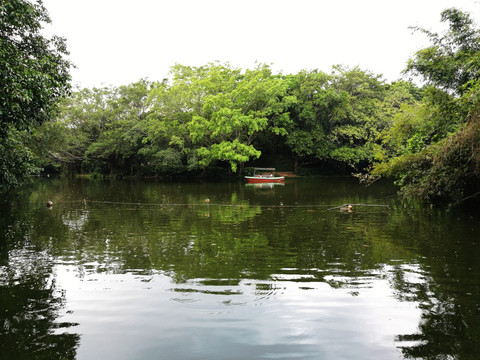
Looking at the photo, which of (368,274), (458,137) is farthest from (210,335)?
(458,137)

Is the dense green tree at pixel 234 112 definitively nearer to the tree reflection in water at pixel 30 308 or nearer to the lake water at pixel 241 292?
the lake water at pixel 241 292

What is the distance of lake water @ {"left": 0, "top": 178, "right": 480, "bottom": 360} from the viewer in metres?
3.97

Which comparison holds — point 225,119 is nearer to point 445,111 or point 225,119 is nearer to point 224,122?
point 224,122

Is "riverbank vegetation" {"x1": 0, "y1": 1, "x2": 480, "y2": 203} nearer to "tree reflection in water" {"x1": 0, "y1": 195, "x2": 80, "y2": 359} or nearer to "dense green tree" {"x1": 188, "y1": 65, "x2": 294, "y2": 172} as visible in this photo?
"dense green tree" {"x1": 188, "y1": 65, "x2": 294, "y2": 172}

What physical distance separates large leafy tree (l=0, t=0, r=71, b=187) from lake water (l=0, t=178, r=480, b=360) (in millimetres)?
2772

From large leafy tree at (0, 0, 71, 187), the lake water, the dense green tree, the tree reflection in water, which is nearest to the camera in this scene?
the tree reflection in water

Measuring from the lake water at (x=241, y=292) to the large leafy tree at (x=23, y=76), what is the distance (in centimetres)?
277

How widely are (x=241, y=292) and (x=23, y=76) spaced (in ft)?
23.6

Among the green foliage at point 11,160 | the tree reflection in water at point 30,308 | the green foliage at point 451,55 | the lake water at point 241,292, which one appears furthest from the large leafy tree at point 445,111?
the green foliage at point 11,160

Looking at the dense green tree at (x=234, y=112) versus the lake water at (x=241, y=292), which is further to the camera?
the dense green tree at (x=234, y=112)

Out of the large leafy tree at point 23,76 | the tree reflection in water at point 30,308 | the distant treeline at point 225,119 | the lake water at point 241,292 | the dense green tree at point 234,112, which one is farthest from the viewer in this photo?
the distant treeline at point 225,119

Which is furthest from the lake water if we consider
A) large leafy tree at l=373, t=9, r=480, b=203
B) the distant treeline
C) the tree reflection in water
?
the distant treeline

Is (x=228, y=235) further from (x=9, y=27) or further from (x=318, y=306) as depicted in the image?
(x=9, y=27)

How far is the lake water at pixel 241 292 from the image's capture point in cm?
397
